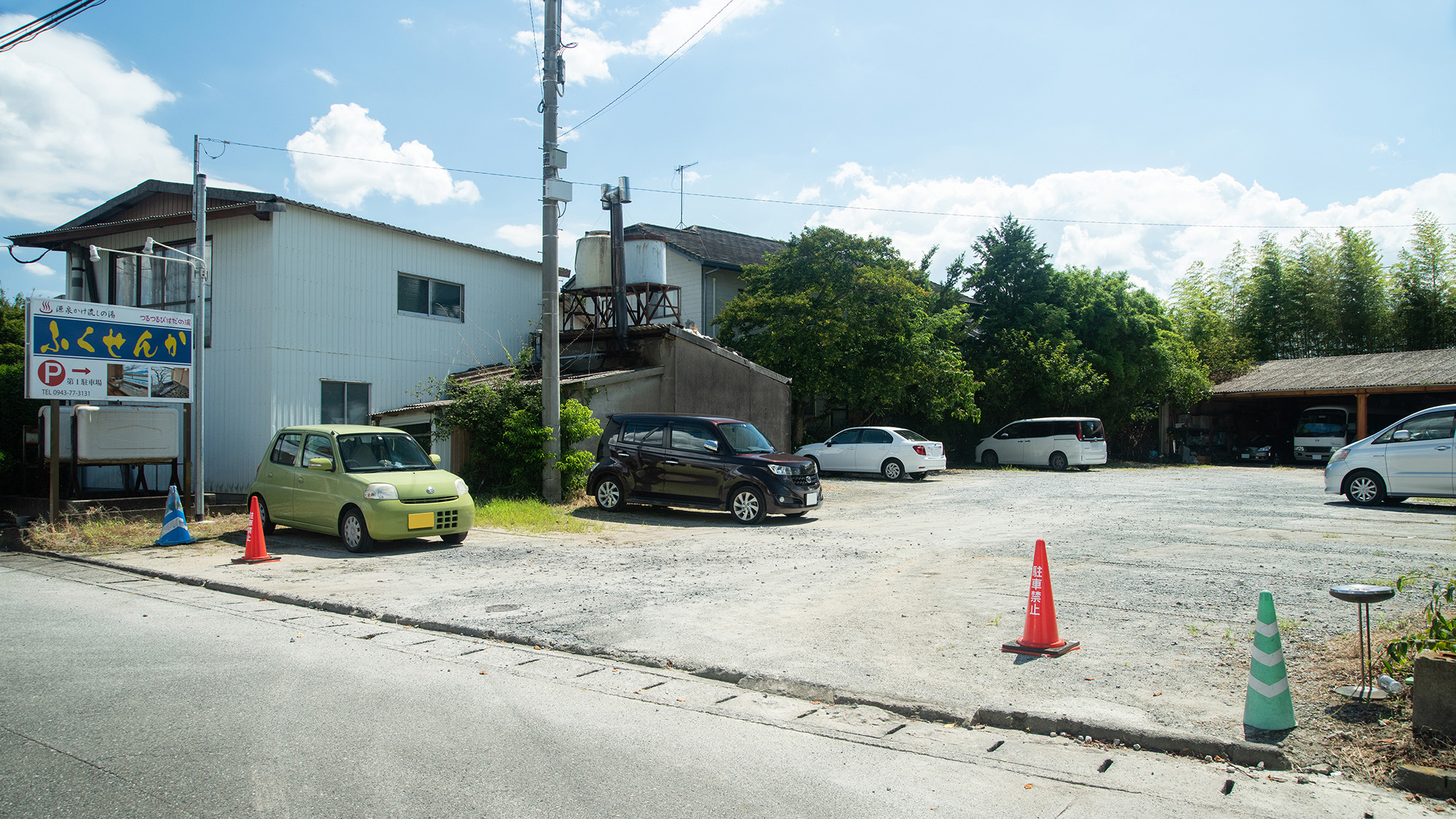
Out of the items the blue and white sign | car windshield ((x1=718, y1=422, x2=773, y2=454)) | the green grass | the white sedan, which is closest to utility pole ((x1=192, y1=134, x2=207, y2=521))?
the blue and white sign

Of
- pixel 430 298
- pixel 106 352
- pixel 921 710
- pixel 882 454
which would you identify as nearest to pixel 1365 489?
pixel 882 454

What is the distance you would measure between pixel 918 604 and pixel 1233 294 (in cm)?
4353

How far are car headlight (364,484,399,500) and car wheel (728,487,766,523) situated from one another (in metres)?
5.18

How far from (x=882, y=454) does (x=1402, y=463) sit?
432 inches

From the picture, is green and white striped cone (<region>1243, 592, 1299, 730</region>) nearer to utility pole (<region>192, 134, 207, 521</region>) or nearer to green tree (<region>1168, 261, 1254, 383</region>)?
utility pole (<region>192, 134, 207, 521</region>)

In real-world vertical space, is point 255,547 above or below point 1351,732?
above

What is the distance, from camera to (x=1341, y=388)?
27.2 meters

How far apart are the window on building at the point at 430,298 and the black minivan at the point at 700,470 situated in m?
6.41

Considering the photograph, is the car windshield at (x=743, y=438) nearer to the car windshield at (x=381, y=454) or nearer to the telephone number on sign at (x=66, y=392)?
the car windshield at (x=381, y=454)

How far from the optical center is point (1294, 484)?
19219mm

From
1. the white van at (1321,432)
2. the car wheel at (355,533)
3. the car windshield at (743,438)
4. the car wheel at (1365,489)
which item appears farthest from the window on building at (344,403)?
the white van at (1321,432)

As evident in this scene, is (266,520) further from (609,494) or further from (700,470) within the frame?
(700,470)

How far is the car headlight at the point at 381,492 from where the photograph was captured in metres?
10.3

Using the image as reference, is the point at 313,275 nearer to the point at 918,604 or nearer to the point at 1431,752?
the point at 918,604
